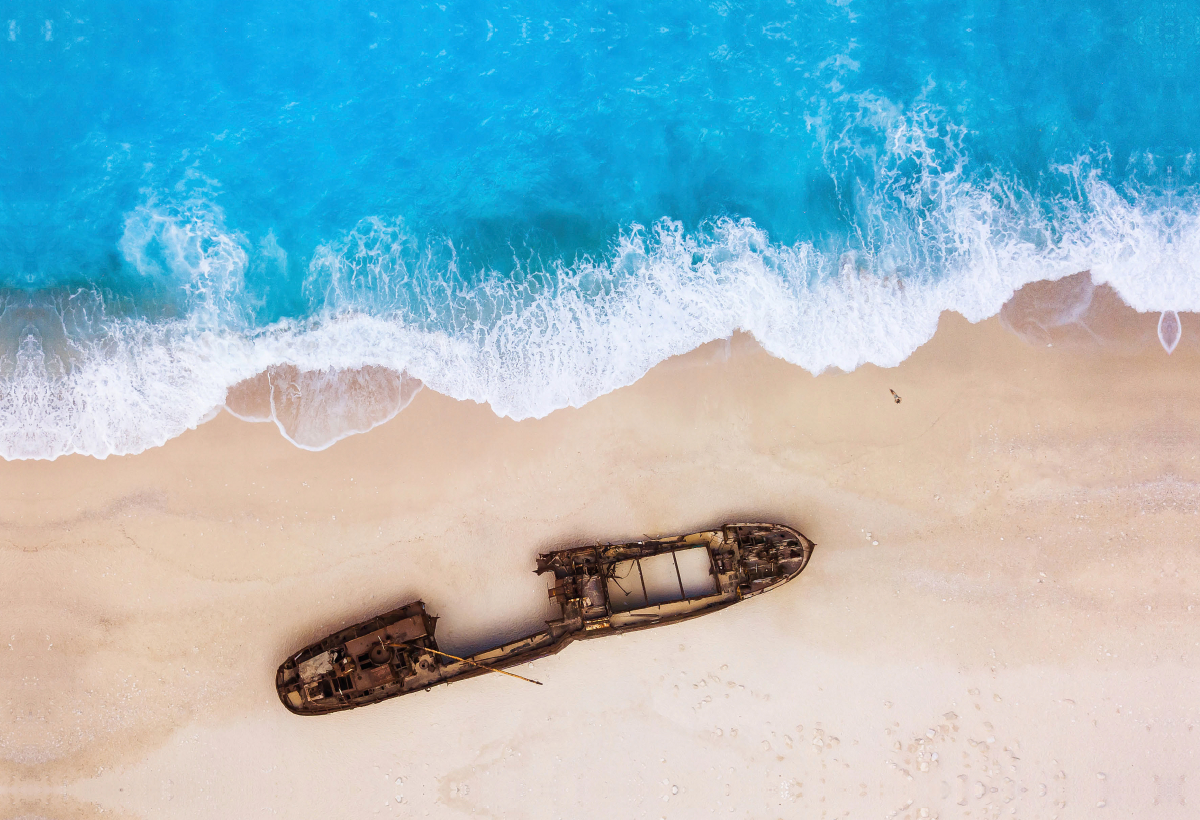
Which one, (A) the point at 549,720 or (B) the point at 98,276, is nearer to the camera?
(A) the point at 549,720

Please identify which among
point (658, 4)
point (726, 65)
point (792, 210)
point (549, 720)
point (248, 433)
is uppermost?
point (658, 4)

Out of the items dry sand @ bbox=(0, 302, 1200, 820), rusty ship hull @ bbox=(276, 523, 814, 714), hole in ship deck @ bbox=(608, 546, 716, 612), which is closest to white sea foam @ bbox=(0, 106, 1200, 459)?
dry sand @ bbox=(0, 302, 1200, 820)

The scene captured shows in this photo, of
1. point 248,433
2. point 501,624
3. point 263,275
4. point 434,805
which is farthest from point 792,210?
point 434,805

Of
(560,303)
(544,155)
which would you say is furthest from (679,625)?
(544,155)

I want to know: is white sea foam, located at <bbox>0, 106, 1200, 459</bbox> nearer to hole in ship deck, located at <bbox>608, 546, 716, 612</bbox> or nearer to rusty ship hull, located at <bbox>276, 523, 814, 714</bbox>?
rusty ship hull, located at <bbox>276, 523, 814, 714</bbox>

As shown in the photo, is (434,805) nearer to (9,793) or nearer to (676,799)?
(676,799)

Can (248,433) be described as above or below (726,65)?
below
